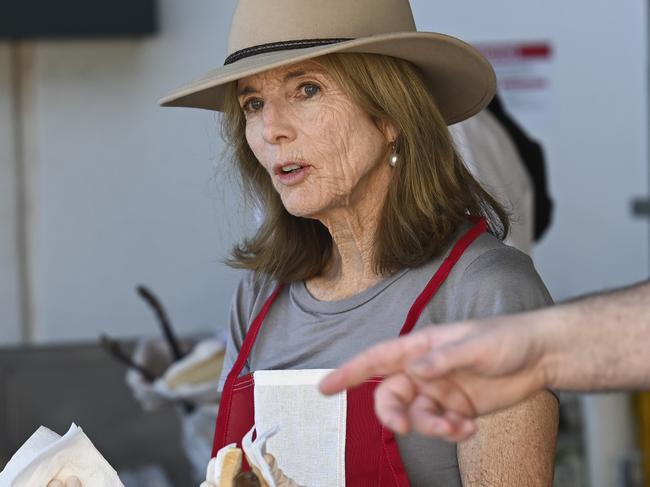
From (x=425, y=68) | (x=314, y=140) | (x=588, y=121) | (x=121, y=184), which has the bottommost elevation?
(x=121, y=184)

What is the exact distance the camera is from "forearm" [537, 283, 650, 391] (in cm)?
126

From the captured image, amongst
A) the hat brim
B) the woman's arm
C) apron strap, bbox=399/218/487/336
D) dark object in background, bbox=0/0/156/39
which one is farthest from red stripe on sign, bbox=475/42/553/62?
the woman's arm

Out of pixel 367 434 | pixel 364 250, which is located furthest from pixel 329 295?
pixel 367 434

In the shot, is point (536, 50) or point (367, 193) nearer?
point (367, 193)

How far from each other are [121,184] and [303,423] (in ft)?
8.43

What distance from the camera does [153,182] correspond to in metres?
4.54

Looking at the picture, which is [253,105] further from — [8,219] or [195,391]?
[8,219]

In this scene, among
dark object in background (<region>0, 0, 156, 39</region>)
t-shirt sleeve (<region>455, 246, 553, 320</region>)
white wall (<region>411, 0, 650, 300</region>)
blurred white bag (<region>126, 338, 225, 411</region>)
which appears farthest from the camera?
white wall (<region>411, 0, 650, 300</region>)

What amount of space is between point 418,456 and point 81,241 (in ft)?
9.05

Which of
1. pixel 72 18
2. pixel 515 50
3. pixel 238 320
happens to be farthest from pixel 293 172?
pixel 515 50

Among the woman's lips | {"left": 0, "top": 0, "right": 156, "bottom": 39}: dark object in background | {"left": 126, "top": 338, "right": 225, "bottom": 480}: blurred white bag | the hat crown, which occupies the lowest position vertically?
{"left": 126, "top": 338, "right": 225, "bottom": 480}: blurred white bag

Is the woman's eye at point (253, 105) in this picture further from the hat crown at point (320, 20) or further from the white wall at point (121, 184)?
the white wall at point (121, 184)

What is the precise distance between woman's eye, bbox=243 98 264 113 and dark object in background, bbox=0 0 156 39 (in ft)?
7.05

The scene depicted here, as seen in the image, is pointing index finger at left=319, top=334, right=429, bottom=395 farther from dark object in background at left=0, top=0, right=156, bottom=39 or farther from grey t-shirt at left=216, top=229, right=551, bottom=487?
dark object in background at left=0, top=0, right=156, bottom=39
